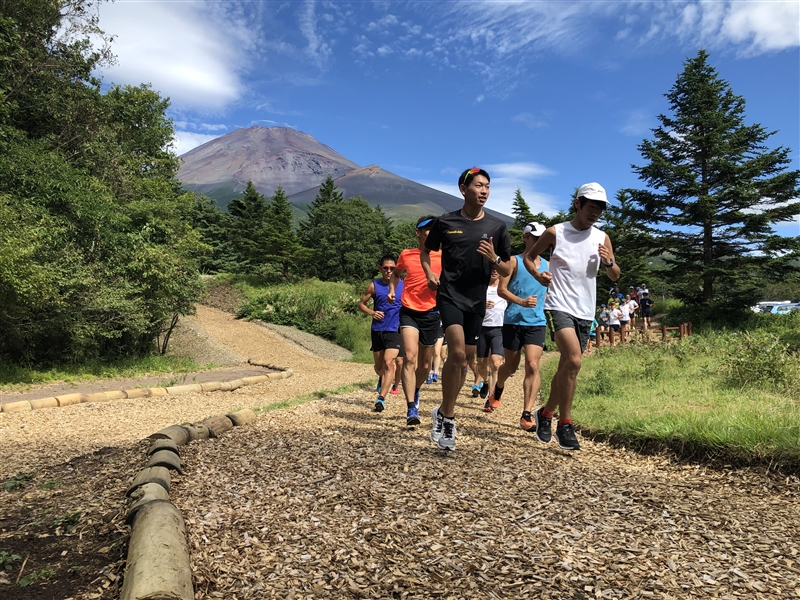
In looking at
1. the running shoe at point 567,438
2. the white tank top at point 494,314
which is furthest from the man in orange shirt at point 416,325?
the white tank top at point 494,314

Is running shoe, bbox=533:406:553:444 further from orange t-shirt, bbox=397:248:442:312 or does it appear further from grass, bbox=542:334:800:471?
orange t-shirt, bbox=397:248:442:312

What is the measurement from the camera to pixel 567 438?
165 inches

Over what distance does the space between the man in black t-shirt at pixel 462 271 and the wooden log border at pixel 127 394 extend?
6892mm

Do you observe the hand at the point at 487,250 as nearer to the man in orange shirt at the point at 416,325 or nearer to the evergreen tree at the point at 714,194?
the man in orange shirt at the point at 416,325

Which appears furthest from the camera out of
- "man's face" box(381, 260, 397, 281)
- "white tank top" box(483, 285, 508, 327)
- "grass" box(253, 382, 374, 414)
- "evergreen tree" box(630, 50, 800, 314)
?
"evergreen tree" box(630, 50, 800, 314)

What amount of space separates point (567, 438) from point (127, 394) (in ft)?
26.8

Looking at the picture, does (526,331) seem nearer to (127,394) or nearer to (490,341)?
(490,341)

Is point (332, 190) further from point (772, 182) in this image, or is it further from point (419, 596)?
point (419, 596)

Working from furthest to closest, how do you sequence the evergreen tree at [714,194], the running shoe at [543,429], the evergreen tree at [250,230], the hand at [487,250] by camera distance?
the evergreen tree at [250,230]
the evergreen tree at [714,194]
the running shoe at [543,429]
the hand at [487,250]

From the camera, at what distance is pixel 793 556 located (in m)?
2.42

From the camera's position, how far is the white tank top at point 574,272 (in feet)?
14.0

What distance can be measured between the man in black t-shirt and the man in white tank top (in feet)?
1.30

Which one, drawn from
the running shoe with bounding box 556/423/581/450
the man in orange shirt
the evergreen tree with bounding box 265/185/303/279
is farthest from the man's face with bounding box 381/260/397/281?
the evergreen tree with bounding box 265/185/303/279

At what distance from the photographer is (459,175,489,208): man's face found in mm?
4191
